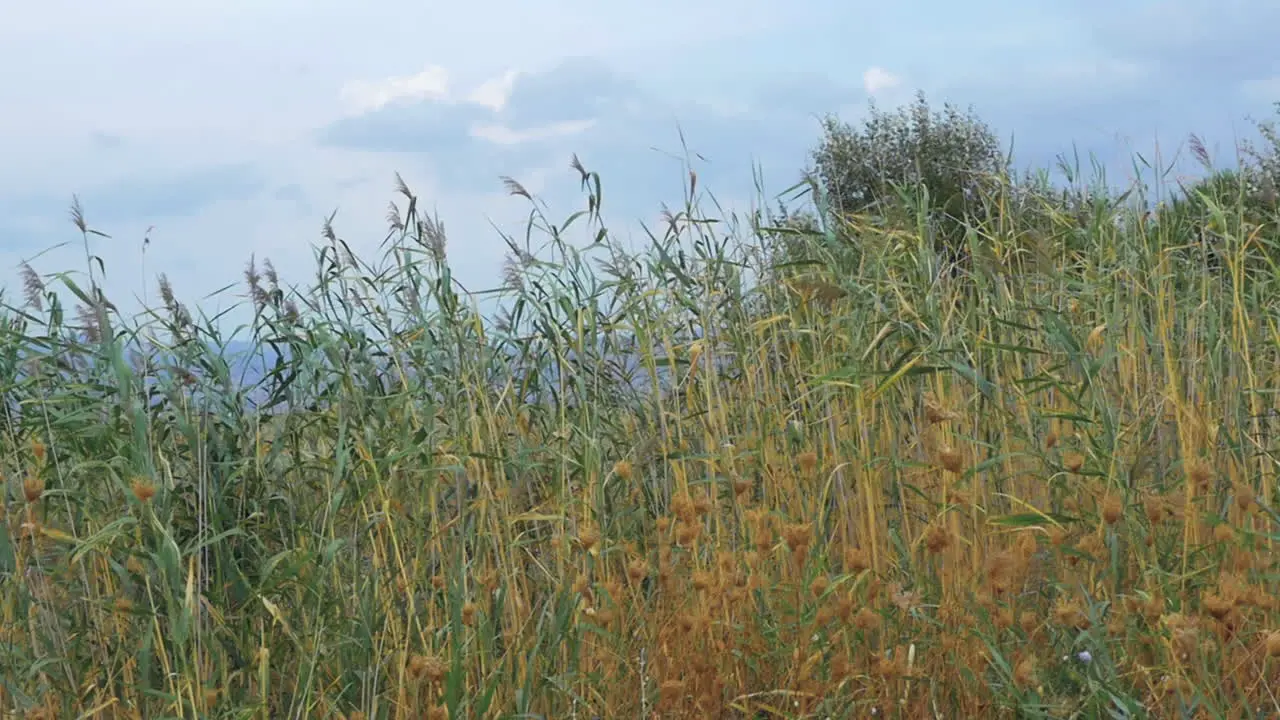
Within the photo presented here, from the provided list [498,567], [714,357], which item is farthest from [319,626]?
[714,357]

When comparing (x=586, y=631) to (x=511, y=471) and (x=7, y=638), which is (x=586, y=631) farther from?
(x=7, y=638)

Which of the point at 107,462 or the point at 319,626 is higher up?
the point at 107,462

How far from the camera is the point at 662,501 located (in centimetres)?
319

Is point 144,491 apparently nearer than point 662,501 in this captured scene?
Yes

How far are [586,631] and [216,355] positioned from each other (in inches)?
43.5

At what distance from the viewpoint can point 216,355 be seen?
2965 millimetres

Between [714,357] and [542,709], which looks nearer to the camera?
[542,709]

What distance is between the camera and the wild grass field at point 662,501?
7.84 ft

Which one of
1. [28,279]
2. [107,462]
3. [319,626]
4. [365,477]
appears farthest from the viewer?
[28,279]

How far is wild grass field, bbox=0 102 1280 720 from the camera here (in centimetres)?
239

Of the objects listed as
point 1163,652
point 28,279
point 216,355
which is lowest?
point 1163,652

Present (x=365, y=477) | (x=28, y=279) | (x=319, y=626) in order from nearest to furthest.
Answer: (x=319, y=626)
(x=365, y=477)
(x=28, y=279)

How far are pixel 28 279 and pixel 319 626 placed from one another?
1.28 m

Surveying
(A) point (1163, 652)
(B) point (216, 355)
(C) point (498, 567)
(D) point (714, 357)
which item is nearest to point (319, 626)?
(C) point (498, 567)
